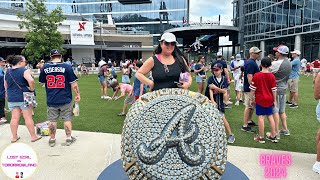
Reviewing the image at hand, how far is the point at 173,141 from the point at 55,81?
9.61ft

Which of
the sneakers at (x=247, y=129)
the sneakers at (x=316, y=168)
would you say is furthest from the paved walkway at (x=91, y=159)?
the sneakers at (x=247, y=129)

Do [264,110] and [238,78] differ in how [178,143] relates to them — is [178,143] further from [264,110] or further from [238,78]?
[238,78]

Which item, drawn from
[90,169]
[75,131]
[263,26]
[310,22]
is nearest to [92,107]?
[75,131]

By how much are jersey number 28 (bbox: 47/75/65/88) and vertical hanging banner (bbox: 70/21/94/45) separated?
31441 millimetres

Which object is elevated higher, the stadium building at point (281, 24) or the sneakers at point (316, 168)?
the stadium building at point (281, 24)

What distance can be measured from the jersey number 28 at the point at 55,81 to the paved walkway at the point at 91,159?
1067 mm

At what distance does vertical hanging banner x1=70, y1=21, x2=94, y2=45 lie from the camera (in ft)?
111

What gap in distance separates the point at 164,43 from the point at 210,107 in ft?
2.97

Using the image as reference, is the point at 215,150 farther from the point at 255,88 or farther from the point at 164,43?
the point at 255,88

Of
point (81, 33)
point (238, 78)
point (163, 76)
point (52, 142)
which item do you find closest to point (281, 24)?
point (238, 78)

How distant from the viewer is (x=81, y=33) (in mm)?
34906

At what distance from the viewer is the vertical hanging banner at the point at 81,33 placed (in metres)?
33.7

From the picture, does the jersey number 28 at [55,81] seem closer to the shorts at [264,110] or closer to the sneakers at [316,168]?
the shorts at [264,110]

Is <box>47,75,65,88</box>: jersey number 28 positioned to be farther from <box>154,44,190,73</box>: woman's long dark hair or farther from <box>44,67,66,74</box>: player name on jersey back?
<box>154,44,190,73</box>: woman's long dark hair
